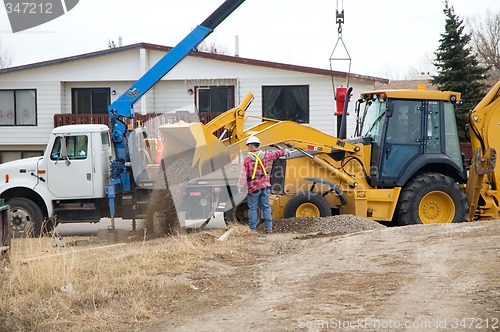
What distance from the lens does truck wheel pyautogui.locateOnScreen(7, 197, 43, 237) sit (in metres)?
15.8

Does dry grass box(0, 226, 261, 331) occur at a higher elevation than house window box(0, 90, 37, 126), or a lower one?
lower

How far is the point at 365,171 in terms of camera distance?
15.2m

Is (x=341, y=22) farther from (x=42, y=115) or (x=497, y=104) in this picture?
(x=42, y=115)

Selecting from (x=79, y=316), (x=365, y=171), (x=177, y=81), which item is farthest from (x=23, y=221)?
(x=177, y=81)

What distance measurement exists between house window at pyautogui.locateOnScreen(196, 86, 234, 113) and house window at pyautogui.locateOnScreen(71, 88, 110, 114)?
3.90 metres

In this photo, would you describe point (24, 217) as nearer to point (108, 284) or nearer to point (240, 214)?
point (240, 214)

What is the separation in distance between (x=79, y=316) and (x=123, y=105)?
8.54m

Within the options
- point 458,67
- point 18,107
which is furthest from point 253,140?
point 458,67

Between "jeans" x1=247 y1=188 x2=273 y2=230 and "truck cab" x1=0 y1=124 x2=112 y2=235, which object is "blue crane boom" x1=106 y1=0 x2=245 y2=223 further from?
"jeans" x1=247 y1=188 x2=273 y2=230

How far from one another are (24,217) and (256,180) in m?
5.31

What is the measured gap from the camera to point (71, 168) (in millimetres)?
15969

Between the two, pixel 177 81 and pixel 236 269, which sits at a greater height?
pixel 177 81

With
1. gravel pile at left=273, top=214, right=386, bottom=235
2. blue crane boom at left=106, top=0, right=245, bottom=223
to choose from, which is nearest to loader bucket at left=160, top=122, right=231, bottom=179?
blue crane boom at left=106, top=0, right=245, bottom=223

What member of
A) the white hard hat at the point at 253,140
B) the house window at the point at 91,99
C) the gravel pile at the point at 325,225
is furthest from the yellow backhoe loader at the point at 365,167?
the house window at the point at 91,99
